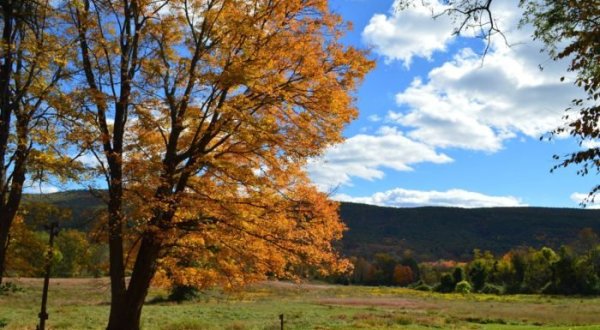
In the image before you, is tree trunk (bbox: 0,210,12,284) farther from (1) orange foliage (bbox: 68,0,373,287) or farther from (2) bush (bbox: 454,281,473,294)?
(2) bush (bbox: 454,281,473,294)

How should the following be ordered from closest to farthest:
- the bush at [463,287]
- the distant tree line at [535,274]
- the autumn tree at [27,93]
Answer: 1. the autumn tree at [27,93]
2. the distant tree line at [535,274]
3. the bush at [463,287]

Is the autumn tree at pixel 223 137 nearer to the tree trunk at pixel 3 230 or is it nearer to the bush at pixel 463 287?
the tree trunk at pixel 3 230

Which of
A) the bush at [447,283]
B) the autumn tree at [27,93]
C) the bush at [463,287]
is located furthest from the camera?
the bush at [447,283]

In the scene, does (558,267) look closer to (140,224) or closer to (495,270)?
(495,270)

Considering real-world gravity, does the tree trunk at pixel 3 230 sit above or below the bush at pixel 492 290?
above

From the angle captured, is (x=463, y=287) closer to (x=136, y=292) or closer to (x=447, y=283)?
(x=447, y=283)

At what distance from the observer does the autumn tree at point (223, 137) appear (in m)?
13.5

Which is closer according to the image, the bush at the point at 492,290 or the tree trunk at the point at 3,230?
the tree trunk at the point at 3,230

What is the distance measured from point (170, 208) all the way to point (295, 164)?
133 inches

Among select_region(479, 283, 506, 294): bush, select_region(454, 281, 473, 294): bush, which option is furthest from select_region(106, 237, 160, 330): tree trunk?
select_region(479, 283, 506, 294): bush

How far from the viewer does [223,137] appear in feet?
49.0

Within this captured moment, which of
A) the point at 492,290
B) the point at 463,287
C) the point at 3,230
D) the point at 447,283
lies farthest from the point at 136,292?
the point at 447,283

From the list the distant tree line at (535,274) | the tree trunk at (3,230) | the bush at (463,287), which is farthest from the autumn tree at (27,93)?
the bush at (463,287)

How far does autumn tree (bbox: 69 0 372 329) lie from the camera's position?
1351 cm
